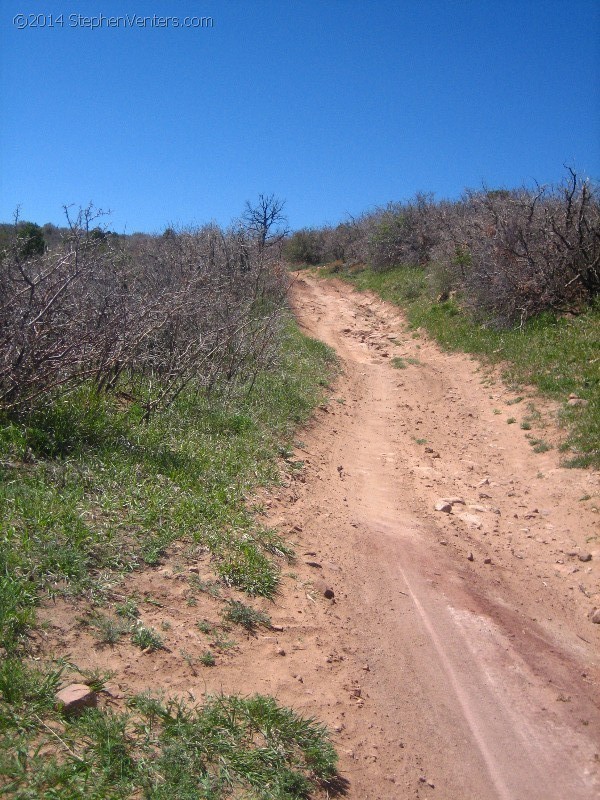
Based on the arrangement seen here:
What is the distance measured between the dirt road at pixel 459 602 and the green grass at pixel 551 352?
0.53 metres

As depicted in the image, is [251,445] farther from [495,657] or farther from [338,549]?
[495,657]

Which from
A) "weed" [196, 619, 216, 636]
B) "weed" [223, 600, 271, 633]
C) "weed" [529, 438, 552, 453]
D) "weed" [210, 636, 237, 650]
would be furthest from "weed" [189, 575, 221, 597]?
"weed" [529, 438, 552, 453]

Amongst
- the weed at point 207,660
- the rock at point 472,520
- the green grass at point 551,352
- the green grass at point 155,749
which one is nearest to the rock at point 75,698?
the green grass at point 155,749

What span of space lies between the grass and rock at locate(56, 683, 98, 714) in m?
0.05

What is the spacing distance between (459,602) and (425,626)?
17.8 inches

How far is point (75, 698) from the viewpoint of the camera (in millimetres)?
2914

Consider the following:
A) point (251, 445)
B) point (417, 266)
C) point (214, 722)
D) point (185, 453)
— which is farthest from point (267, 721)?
point (417, 266)

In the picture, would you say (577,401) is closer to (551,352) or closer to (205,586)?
(551,352)

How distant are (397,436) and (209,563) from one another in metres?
4.72

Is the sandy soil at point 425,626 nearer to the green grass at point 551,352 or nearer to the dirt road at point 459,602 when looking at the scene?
the dirt road at point 459,602

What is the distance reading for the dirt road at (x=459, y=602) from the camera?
322 cm

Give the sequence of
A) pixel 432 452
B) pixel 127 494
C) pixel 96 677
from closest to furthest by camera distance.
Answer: pixel 96 677
pixel 127 494
pixel 432 452

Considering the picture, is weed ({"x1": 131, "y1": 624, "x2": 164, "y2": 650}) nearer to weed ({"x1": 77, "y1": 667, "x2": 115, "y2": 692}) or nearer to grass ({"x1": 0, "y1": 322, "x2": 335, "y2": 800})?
grass ({"x1": 0, "y1": 322, "x2": 335, "y2": 800})

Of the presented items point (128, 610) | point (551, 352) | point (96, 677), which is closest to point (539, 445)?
point (551, 352)
